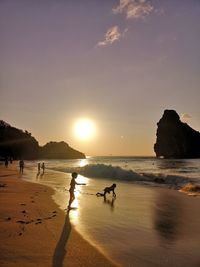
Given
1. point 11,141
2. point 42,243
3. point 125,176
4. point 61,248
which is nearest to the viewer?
point 61,248

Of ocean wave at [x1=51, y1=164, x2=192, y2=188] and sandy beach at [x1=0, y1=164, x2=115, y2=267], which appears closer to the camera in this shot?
sandy beach at [x1=0, y1=164, x2=115, y2=267]

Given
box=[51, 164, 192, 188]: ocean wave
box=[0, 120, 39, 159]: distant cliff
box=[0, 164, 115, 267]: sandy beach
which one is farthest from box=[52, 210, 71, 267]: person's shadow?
box=[0, 120, 39, 159]: distant cliff

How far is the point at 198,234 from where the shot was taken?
10773mm

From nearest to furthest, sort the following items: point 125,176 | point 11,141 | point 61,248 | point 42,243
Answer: point 61,248 → point 42,243 → point 125,176 → point 11,141

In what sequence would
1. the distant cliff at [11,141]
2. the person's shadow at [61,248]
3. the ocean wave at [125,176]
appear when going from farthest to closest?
→ 1. the distant cliff at [11,141]
2. the ocean wave at [125,176]
3. the person's shadow at [61,248]

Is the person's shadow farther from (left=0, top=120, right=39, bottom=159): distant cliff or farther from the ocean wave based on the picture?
(left=0, top=120, right=39, bottom=159): distant cliff

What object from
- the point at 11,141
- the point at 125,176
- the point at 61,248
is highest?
the point at 11,141

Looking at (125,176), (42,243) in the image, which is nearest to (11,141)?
(125,176)

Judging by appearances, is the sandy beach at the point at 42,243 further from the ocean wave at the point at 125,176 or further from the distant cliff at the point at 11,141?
the distant cliff at the point at 11,141

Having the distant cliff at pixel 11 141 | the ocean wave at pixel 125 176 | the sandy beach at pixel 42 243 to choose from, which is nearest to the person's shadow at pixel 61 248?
the sandy beach at pixel 42 243

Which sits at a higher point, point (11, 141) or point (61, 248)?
point (11, 141)

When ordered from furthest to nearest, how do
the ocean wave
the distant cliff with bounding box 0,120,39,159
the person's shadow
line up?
the distant cliff with bounding box 0,120,39,159
the ocean wave
the person's shadow

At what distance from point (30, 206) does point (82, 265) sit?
7.97 m

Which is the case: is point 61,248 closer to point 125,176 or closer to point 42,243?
point 42,243
